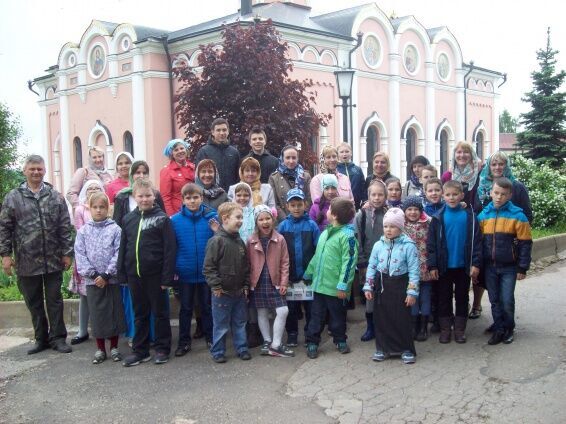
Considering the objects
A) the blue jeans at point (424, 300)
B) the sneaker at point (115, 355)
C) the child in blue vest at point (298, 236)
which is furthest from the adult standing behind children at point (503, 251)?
the sneaker at point (115, 355)

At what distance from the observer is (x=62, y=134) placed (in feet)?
91.5

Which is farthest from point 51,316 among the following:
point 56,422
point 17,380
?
point 56,422

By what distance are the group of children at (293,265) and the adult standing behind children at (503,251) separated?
1 centimetres

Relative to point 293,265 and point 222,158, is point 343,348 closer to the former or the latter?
point 293,265

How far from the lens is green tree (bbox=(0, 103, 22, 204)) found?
26.2 m

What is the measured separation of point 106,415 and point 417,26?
26662 millimetres

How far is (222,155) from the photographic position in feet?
22.4

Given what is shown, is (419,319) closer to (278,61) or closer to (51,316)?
(51,316)

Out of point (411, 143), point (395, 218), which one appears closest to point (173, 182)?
point (395, 218)

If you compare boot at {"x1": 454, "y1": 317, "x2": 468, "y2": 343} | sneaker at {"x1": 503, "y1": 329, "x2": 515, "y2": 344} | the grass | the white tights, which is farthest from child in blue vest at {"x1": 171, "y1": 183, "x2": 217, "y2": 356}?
the grass

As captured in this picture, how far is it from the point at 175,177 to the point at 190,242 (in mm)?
1095

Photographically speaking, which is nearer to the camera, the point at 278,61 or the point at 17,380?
the point at 17,380

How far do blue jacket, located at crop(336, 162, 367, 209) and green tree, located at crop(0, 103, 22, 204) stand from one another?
22.5m

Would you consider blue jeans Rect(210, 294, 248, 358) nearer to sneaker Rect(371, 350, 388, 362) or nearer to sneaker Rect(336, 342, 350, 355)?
sneaker Rect(336, 342, 350, 355)
